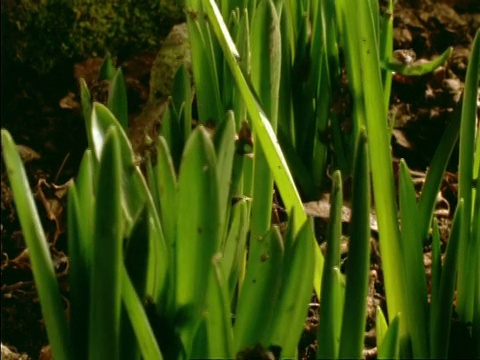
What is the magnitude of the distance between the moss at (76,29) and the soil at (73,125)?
4cm

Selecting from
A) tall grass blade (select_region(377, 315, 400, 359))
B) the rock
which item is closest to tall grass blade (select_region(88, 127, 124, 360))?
tall grass blade (select_region(377, 315, 400, 359))

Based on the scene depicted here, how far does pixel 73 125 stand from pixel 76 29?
0.90ft

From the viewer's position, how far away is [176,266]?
68 centimetres

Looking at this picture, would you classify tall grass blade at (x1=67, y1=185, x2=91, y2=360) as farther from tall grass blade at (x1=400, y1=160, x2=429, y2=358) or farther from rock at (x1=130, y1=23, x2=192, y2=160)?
rock at (x1=130, y1=23, x2=192, y2=160)

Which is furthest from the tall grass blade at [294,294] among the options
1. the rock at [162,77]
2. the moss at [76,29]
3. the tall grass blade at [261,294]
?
the moss at [76,29]

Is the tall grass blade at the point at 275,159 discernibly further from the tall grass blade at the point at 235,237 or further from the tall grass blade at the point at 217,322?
the tall grass blade at the point at 217,322

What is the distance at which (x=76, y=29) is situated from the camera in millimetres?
1919

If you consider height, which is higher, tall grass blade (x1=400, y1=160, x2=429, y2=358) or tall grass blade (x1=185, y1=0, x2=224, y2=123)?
tall grass blade (x1=185, y1=0, x2=224, y2=123)

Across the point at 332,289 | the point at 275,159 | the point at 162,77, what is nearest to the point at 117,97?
the point at 275,159

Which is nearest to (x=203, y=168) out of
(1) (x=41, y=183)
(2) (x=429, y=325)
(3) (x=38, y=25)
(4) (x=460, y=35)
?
(2) (x=429, y=325)

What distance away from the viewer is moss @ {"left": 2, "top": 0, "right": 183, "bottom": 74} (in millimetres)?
1892

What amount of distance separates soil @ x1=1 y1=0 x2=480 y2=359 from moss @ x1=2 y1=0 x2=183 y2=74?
0.04m

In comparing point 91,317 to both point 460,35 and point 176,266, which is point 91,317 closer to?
point 176,266

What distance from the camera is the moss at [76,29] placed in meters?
1.89
